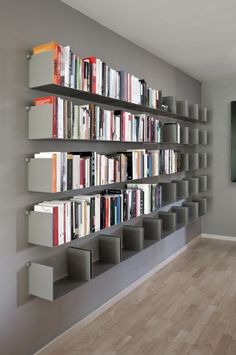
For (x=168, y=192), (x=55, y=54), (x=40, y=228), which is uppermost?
(x=55, y=54)

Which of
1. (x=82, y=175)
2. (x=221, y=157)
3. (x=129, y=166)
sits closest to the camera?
(x=82, y=175)

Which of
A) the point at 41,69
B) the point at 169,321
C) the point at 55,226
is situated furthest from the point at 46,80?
the point at 169,321

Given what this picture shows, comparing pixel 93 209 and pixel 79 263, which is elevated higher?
pixel 93 209

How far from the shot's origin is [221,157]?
5230mm

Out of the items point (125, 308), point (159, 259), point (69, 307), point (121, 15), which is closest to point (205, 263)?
point (159, 259)

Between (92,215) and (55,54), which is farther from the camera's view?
(92,215)

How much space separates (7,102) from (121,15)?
4.42 ft

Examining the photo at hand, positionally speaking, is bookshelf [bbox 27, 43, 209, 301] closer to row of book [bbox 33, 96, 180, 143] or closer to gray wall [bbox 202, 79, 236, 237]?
row of book [bbox 33, 96, 180, 143]

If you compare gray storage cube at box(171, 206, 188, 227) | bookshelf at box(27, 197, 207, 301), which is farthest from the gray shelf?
gray storage cube at box(171, 206, 188, 227)

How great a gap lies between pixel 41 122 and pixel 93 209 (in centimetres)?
75

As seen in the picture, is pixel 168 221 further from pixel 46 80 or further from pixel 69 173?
pixel 46 80

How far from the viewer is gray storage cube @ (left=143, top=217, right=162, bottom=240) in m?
3.39

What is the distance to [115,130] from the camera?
8.72ft

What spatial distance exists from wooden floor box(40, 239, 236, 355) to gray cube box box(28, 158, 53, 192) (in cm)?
120
